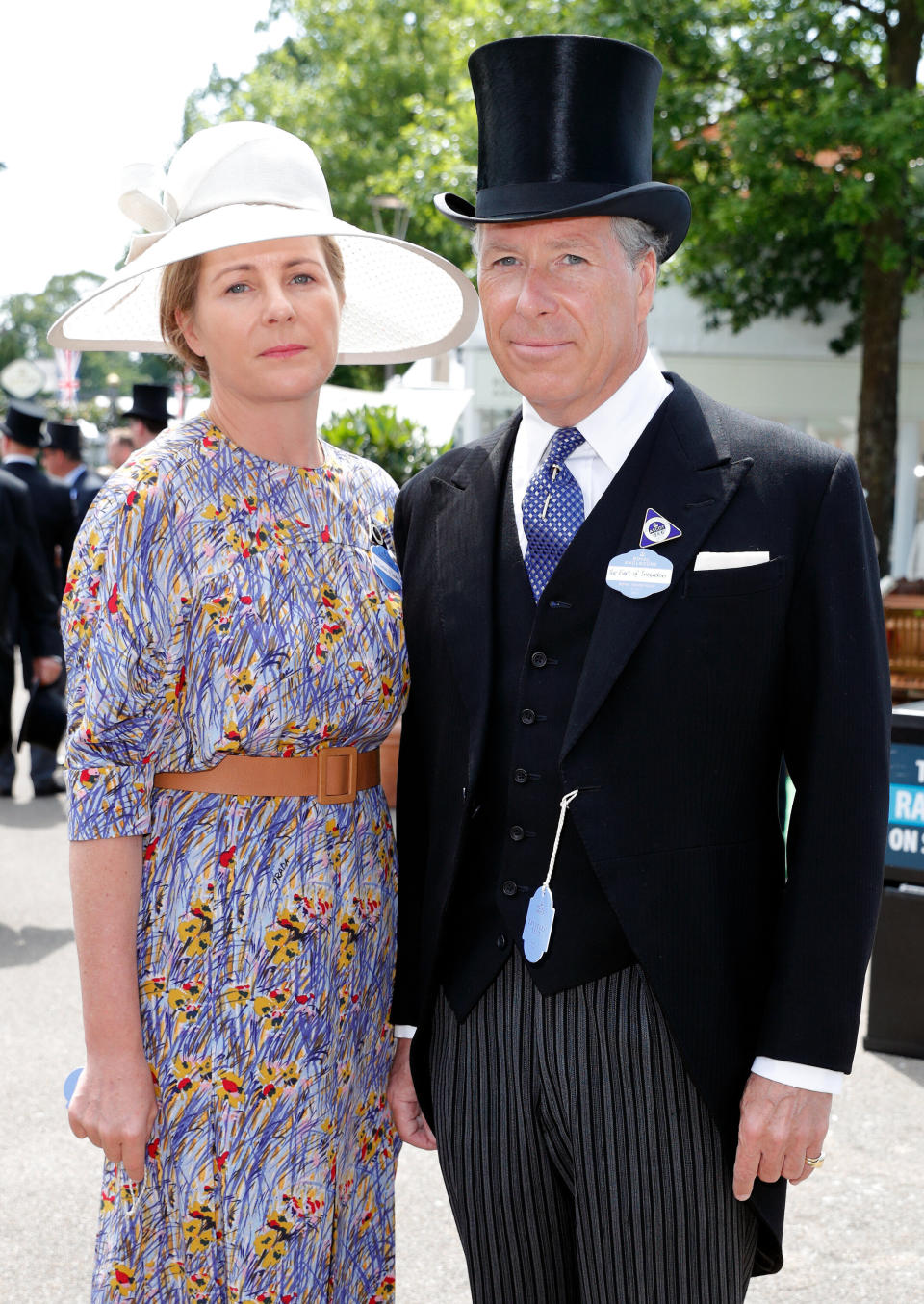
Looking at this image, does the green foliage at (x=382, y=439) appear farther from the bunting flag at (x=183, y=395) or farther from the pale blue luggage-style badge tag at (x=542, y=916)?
the pale blue luggage-style badge tag at (x=542, y=916)

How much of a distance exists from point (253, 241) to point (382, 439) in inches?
210

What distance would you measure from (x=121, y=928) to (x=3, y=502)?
19.3 feet

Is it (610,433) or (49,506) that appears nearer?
(610,433)

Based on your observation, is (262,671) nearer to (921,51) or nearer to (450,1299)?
(450,1299)

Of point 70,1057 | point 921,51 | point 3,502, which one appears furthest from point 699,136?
point 70,1057

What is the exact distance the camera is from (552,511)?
1915 millimetres

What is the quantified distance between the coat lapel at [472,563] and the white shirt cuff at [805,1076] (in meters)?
0.57

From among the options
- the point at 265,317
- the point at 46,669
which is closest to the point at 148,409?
the point at 46,669

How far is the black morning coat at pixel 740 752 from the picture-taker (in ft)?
5.80

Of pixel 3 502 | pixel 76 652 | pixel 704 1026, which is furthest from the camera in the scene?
pixel 3 502

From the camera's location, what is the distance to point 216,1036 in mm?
1992

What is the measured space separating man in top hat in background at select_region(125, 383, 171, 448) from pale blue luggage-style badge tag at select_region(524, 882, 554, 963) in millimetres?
6813

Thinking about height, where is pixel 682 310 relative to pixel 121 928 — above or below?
above

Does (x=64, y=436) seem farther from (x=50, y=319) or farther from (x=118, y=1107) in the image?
(x=50, y=319)
